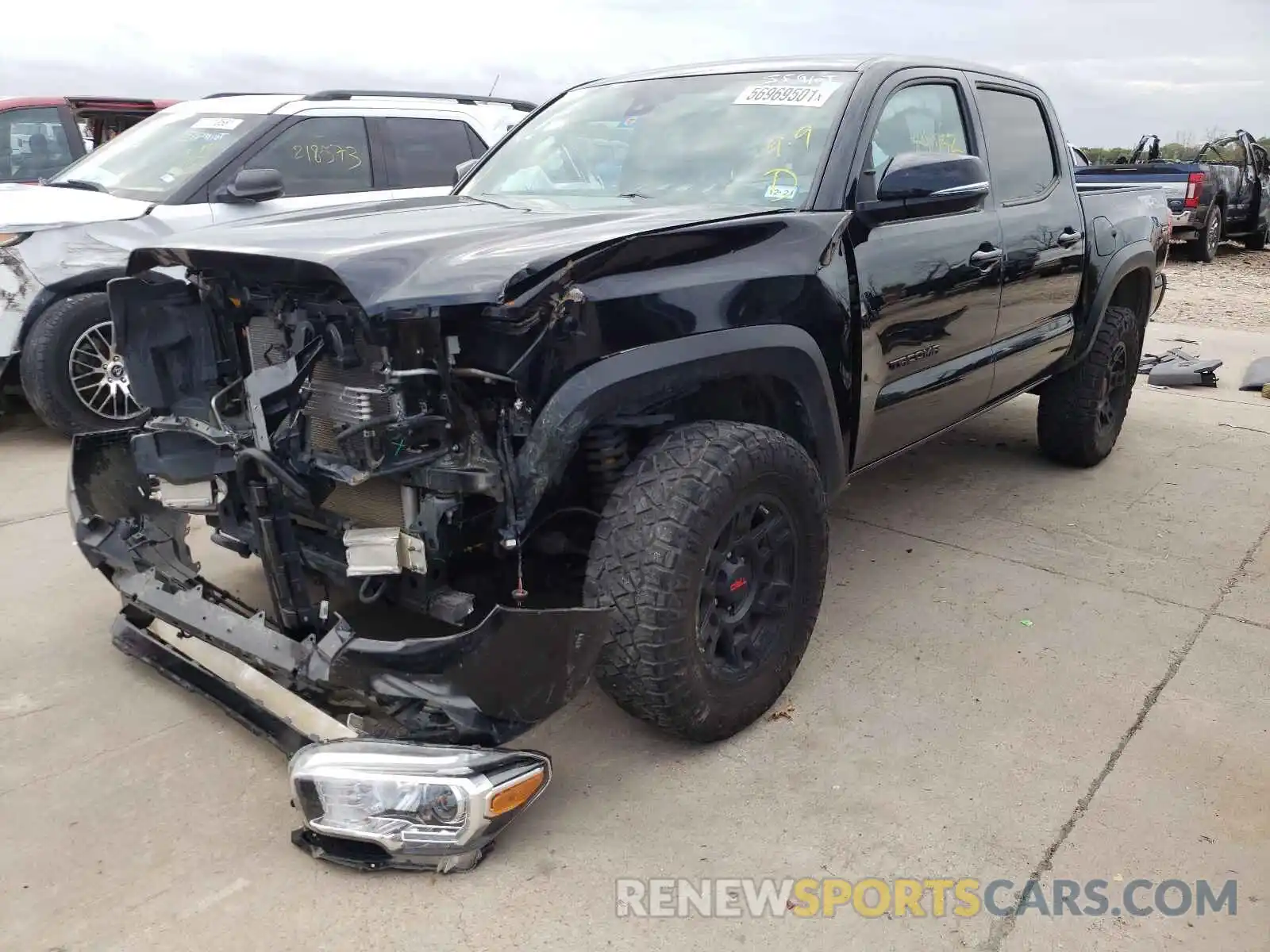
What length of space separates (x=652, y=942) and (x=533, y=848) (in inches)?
16.3

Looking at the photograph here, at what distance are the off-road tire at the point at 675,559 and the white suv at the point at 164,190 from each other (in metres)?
3.33

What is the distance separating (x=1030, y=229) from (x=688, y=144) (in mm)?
1583

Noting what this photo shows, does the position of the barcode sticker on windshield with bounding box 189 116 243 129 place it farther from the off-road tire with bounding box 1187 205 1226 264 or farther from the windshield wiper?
the off-road tire with bounding box 1187 205 1226 264

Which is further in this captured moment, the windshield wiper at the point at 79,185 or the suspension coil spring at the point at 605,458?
the windshield wiper at the point at 79,185

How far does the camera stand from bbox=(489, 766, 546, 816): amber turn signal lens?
229 centimetres

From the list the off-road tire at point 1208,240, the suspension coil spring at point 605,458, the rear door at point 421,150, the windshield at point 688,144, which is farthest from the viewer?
the off-road tire at point 1208,240

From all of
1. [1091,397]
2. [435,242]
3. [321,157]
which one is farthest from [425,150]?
[435,242]

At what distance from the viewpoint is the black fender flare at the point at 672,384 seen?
7.62 ft

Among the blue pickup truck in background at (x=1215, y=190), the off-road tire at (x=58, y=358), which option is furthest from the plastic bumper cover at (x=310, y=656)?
the blue pickup truck in background at (x=1215, y=190)

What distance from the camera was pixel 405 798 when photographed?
2268 mm

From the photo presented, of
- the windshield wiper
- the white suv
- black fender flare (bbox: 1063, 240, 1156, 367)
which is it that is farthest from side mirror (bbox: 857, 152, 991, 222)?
the windshield wiper

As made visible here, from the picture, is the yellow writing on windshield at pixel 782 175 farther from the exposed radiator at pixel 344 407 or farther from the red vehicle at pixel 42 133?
the red vehicle at pixel 42 133

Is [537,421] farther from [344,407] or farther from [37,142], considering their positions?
[37,142]

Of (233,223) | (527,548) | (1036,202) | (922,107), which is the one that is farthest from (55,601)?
(1036,202)
